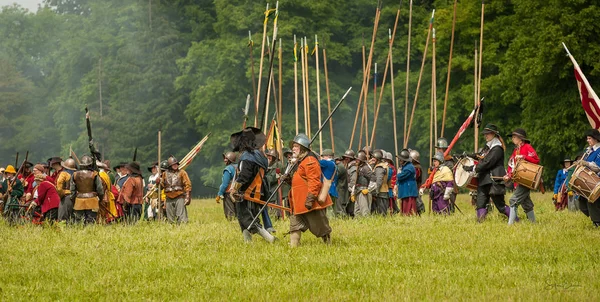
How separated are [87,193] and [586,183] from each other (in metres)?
9.51

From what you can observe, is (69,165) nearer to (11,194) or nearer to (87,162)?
(87,162)

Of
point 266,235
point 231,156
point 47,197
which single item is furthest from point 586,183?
point 47,197

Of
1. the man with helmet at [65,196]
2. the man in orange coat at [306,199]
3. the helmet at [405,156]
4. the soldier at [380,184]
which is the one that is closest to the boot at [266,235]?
the man in orange coat at [306,199]

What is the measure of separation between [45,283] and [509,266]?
530 cm

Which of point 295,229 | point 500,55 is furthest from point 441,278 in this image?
point 500,55

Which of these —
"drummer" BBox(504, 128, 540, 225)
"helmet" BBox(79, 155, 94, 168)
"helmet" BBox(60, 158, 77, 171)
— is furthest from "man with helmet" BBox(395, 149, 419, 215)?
"helmet" BBox(60, 158, 77, 171)

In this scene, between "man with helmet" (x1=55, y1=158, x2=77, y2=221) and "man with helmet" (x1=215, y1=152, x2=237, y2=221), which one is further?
"man with helmet" (x1=215, y1=152, x2=237, y2=221)

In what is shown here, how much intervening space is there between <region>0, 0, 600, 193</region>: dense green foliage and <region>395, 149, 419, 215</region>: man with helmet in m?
14.4

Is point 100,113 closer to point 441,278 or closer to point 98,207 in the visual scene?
point 98,207

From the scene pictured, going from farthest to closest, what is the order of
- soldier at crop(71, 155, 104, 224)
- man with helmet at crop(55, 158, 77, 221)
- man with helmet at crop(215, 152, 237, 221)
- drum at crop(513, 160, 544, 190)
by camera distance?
man with helmet at crop(215, 152, 237, 221), man with helmet at crop(55, 158, 77, 221), soldier at crop(71, 155, 104, 224), drum at crop(513, 160, 544, 190)

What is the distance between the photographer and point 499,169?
55.6 ft

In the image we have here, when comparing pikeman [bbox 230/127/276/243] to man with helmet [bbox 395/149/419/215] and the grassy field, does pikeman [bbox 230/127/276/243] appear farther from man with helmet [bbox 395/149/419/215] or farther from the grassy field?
man with helmet [bbox 395/149/419/215]

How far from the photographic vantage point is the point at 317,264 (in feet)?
39.1

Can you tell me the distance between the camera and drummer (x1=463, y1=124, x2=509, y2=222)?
1684cm
